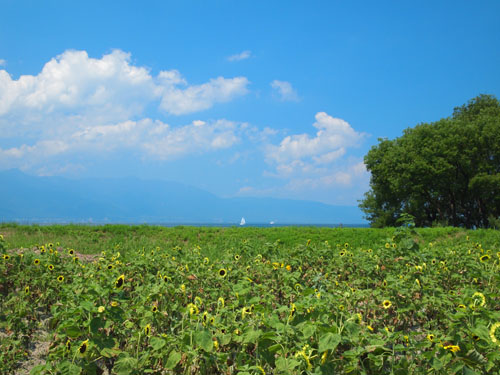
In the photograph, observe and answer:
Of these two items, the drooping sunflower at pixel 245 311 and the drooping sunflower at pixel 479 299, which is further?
the drooping sunflower at pixel 479 299

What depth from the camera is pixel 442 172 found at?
27297 mm

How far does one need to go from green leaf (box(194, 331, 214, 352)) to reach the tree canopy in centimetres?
2515

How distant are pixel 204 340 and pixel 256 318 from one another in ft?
2.45

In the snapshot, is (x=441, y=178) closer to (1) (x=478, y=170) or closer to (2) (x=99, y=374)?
(1) (x=478, y=170)

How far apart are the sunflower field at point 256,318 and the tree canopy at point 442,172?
21.0 m

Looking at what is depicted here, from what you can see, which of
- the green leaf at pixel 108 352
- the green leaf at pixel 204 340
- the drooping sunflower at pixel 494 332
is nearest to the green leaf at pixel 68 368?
the green leaf at pixel 108 352

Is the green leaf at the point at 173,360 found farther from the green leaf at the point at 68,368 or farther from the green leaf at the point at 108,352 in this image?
the green leaf at the point at 68,368

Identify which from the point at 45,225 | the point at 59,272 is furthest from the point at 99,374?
the point at 45,225

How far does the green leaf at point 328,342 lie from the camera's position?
2562 mm

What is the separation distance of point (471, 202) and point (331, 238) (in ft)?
74.1

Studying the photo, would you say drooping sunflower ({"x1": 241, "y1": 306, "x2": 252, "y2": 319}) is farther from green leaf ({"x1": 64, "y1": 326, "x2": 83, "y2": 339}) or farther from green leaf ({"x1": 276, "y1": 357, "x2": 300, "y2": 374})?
green leaf ({"x1": 64, "y1": 326, "x2": 83, "y2": 339})

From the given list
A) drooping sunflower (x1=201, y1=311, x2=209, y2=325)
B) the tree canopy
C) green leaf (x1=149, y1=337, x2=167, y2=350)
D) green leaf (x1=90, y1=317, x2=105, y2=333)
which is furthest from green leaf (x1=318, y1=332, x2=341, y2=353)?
the tree canopy

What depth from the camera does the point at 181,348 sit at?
2.92m

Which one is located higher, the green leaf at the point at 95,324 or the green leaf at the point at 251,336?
the green leaf at the point at 95,324
